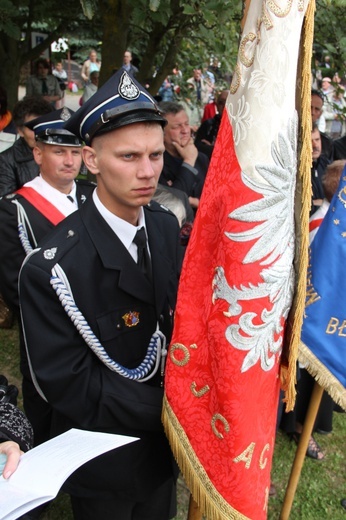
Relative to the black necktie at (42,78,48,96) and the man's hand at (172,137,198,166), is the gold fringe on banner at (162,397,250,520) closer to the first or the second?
the man's hand at (172,137,198,166)

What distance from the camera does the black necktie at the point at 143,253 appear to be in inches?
71.1

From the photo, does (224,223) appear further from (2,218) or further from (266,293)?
(2,218)

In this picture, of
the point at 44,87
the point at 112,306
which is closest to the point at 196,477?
the point at 112,306

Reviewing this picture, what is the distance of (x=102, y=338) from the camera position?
66.9 inches

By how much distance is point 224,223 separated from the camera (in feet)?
4.58

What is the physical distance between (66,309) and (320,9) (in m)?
3.20

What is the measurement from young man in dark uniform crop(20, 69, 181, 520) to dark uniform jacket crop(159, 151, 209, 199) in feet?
7.38

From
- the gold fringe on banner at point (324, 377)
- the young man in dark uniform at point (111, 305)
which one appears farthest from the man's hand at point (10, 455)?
the gold fringe on banner at point (324, 377)

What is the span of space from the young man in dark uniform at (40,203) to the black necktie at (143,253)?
1234 millimetres

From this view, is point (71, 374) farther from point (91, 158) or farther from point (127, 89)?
point (127, 89)

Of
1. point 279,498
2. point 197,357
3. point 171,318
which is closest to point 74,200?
point 171,318

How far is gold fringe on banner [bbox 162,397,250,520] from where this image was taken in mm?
1541

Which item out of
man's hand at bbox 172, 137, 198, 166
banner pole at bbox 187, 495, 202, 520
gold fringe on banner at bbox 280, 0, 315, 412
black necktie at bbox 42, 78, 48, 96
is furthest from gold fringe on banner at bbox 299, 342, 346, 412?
black necktie at bbox 42, 78, 48, 96

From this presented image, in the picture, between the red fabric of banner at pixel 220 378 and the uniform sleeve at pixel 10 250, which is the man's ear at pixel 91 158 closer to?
the red fabric of banner at pixel 220 378
